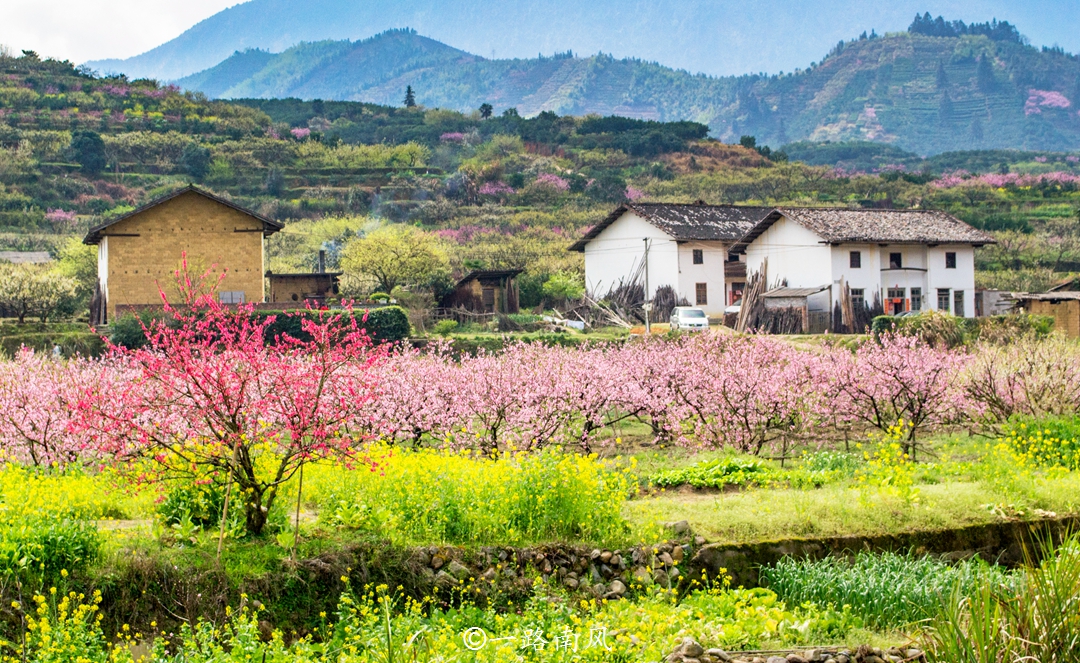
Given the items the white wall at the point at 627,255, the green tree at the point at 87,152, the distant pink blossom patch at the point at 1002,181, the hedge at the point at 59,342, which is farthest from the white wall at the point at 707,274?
the green tree at the point at 87,152

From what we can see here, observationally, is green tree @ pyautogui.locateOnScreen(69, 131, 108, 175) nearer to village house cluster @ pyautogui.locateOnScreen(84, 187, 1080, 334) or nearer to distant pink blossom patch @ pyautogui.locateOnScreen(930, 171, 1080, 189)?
village house cluster @ pyautogui.locateOnScreen(84, 187, 1080, 334)

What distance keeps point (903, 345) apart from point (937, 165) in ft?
446

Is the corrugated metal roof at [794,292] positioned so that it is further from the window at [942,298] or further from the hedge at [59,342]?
the hedge at [59,342]

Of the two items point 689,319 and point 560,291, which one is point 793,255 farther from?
point 560,291

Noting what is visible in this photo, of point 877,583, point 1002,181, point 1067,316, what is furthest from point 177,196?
point 1002,181

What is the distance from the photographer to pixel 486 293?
52250 millimetres

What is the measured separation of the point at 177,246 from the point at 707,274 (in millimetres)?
26698

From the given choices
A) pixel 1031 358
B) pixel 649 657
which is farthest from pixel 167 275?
pixel 649 657

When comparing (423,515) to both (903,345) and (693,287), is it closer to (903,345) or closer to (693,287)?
(903,345)

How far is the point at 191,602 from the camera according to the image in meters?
9.95

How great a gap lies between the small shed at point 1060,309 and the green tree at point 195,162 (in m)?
68.8

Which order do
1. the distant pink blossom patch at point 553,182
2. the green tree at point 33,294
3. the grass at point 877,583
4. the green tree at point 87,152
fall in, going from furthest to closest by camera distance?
the distant pink blossom patch at point 553,182, the green tree at point 87,152, the green tree at point 33,294, the grass at point 877,583

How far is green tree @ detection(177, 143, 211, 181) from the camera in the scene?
294 ft

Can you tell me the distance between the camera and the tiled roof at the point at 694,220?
180 feet
